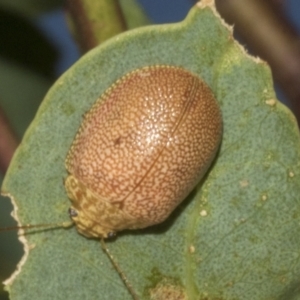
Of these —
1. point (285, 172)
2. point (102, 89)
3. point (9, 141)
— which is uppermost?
point (285, 172)

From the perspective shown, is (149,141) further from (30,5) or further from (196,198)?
(30,5)

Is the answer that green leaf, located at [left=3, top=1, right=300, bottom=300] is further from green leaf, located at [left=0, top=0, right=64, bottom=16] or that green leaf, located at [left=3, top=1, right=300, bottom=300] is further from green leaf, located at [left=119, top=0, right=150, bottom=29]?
green leaf, located at [left=0, top=0, right=64, bottom=16]

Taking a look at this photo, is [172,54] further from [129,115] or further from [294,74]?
[294,74]

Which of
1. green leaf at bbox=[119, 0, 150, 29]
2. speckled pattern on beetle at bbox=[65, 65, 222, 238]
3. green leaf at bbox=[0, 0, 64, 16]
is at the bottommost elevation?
green leaf at bbox=[0, 0, 64, 16]

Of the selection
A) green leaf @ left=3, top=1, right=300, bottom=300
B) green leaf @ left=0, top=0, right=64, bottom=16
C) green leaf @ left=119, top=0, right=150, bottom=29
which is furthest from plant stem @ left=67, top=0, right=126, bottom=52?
green leaf @ left=0, top=0, right=64, bottom=16

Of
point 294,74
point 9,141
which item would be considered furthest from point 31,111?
point 294,74

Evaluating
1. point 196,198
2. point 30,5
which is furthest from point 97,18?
point 30,5
